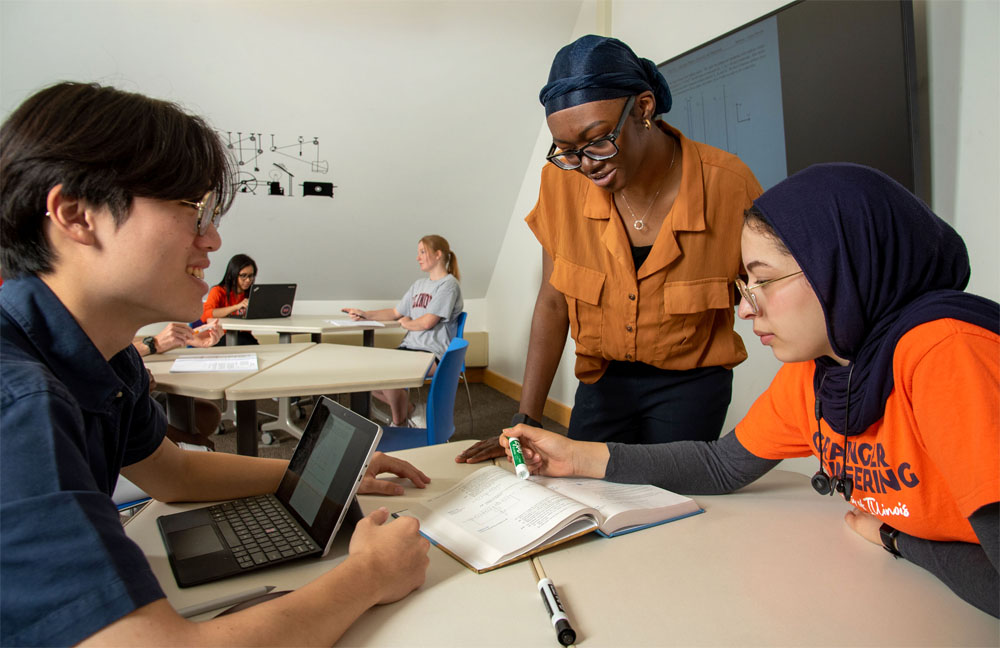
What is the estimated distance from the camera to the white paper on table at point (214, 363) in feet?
8.23

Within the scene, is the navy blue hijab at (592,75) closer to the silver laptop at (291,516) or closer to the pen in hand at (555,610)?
the silver laptop at (291,516)

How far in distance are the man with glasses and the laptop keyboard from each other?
0.14 m

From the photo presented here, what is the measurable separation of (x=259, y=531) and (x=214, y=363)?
184 centimetres

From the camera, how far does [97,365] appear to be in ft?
2.69

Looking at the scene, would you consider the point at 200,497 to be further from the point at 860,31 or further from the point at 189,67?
the point at 189,67

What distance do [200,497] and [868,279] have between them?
1.17 m

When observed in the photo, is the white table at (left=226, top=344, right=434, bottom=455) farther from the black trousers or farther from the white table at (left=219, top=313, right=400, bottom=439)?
the white table at (left=219, top=313, right=400, bottom=439)

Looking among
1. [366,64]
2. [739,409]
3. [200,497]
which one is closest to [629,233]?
[200,497]

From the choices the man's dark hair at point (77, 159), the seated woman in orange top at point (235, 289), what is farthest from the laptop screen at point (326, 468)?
the seated woman in orange top at point (235, 289)

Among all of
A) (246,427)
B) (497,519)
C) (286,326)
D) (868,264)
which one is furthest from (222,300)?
(868,264)

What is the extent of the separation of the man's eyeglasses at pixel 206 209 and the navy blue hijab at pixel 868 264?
2.87 feet

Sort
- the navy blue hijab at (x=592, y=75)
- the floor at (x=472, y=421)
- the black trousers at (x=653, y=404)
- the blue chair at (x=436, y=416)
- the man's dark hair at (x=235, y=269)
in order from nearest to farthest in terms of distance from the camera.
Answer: the navy blue hijab at (x=592, y=75) < the black trousers at (x=653, y=404) < the blue chair at (x=436, y=416) < the floor at (x=472, y=421) < the man's dark hair at (x=235, y=269)

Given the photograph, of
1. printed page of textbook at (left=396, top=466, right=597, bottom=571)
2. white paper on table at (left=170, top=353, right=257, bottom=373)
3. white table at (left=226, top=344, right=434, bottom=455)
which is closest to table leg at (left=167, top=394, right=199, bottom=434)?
white paper on table at (left=170, top=353, right=257, bottom=373)

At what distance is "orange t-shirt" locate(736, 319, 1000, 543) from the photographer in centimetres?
70
